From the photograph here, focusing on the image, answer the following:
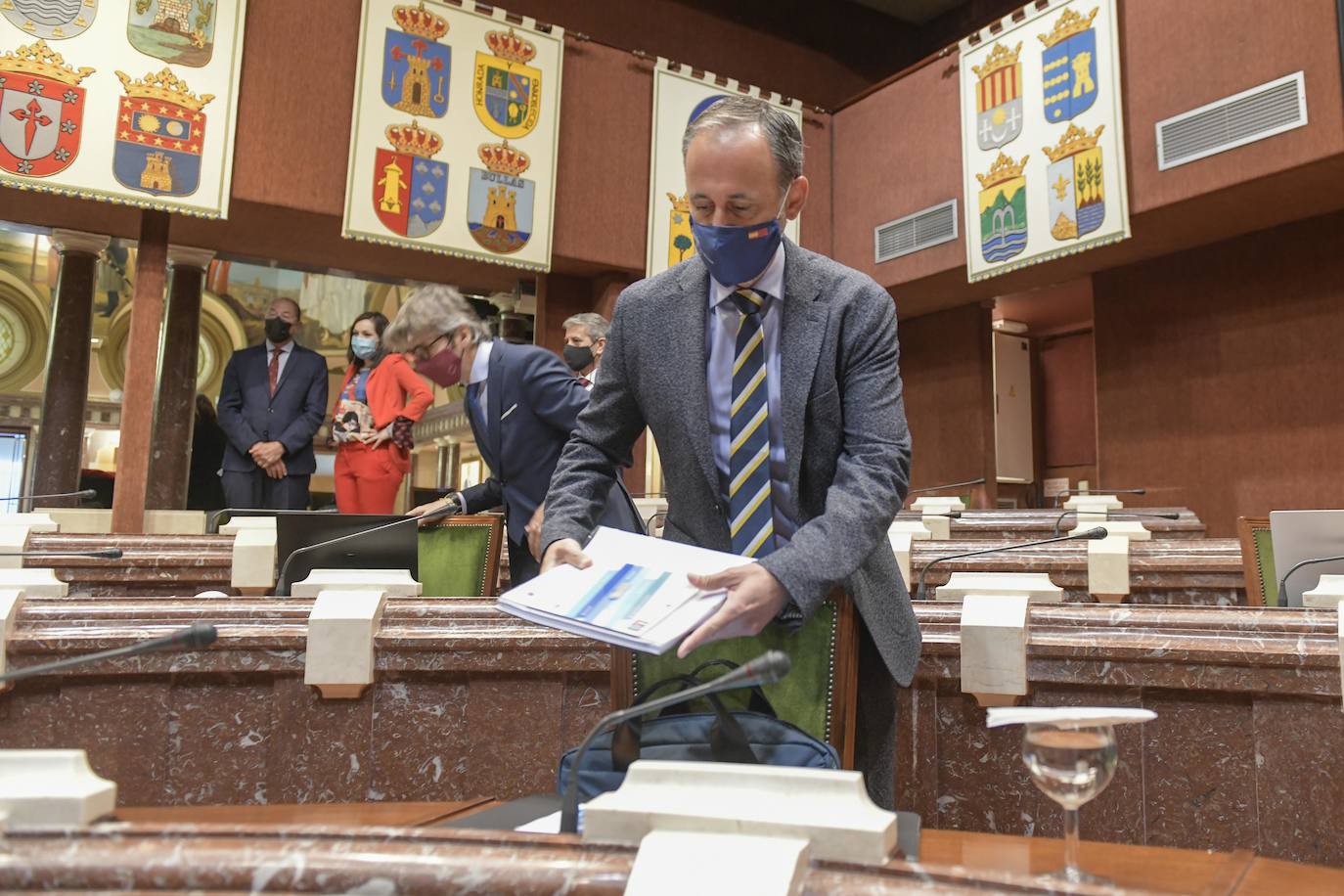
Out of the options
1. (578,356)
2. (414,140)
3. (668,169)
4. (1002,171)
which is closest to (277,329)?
(414,140)

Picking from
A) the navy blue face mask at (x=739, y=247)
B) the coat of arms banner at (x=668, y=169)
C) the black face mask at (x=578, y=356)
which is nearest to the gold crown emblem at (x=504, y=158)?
the coat of arms banner at (x=668, y=169)

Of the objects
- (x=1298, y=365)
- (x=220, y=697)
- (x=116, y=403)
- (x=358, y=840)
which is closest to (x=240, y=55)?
(x=220, y=697)

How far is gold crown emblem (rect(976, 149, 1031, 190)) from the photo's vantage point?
22.5 ft

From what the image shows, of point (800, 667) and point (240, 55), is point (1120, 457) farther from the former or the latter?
point (800, 667)

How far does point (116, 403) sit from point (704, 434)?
13.9m

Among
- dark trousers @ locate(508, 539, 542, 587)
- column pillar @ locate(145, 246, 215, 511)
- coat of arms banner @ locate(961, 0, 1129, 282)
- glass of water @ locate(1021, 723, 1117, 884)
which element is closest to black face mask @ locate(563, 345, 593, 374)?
dark trousers @ locate(508, 539, 542, 587)

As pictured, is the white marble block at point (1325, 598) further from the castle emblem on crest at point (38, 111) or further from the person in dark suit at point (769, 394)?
the castle emblem on crest at point (38, 111)

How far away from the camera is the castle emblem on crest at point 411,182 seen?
645 centimetres

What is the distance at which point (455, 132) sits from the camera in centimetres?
665

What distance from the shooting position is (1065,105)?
6.62 meters

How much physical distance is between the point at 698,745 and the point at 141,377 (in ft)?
19.6

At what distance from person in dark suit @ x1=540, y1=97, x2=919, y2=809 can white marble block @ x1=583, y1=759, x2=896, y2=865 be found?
51 centimetres

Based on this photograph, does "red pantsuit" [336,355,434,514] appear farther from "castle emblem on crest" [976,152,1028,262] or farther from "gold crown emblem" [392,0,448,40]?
"castle emblem on crest" [976,152,1028,262]

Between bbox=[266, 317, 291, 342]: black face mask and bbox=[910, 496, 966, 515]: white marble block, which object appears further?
bbox=[266, 317, 291, 342]: black face mask
